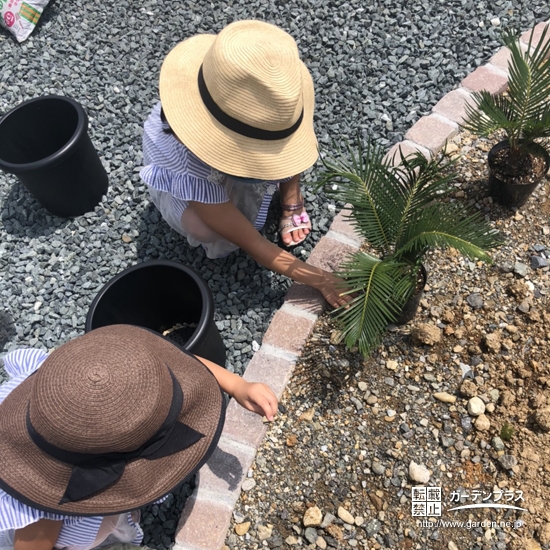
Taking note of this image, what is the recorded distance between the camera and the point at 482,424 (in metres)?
2.00

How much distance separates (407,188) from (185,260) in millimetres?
1066

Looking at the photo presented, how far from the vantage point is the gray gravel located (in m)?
2.42

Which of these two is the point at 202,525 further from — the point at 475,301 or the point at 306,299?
the point at 475,301

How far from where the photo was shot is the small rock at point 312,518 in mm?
1907

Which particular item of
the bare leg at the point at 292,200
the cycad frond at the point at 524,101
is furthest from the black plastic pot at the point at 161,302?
the cycad frond at the point at 524,101

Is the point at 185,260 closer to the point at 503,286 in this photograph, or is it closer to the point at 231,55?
the point at 231,55

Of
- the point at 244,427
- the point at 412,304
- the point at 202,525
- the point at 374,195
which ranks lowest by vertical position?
the point at 202,525

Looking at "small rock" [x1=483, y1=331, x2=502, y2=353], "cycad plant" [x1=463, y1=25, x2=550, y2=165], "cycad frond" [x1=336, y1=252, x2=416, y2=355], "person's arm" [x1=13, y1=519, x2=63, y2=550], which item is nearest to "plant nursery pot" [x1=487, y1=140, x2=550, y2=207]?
"cycad plant" [x1=463, y1=25, x2=550, y2=165]

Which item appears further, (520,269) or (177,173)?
(520,269)

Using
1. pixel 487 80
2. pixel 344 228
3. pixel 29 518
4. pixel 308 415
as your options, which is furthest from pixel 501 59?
pixel 29 518

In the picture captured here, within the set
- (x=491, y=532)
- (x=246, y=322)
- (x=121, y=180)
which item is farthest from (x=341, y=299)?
(x=121, y=180)

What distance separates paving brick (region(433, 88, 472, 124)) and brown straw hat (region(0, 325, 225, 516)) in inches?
79.5

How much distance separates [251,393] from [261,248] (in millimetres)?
660

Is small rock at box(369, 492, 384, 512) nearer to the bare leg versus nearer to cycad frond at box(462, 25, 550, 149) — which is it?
the bare leg
